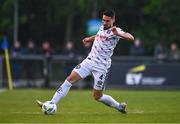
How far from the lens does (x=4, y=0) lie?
53688mm

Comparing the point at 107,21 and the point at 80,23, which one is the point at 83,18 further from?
the point at 107,21

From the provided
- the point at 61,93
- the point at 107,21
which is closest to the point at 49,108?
the point at 61,93

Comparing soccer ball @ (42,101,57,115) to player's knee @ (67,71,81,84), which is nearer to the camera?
soccer ball @ (42,101,57,115)

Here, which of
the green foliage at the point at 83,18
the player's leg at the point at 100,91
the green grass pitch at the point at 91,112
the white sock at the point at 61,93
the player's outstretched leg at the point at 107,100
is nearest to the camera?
the green grass pitch at the point at 91,112

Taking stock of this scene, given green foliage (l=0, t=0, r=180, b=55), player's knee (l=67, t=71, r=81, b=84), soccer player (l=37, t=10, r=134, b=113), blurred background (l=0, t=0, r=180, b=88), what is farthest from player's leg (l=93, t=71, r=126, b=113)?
green foliage (l=0, t=0, r=180, b=55)

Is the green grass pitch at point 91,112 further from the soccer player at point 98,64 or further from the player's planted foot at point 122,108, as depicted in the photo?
the soccer player at point 98,64

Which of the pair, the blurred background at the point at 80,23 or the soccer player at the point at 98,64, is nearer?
the soccer player at the point at 98,64

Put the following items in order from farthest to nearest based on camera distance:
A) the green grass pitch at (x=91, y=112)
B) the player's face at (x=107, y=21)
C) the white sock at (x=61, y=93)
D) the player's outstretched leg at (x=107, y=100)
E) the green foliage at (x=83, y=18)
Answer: the green foliage at (x=83, y=18), the player's outstretched leg at (x=107, y=100), the white sock at (x=61, y=93), the player's face at (x=107, y=21), the green grass pitch at (x=91, y=112)

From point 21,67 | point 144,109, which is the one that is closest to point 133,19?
point 21,67

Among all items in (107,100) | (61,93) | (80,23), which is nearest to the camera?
(61,93)

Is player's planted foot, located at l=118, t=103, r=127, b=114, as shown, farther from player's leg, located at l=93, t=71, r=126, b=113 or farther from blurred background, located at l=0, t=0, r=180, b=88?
blurred background, located at l=0, t=0, r=180, b=88

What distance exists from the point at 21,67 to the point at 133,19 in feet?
73.5

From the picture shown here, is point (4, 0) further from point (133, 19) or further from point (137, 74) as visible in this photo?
point (137, 74)

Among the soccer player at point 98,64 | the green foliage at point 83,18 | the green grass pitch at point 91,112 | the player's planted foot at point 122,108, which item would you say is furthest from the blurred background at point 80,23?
the soccer player at point 98,64
